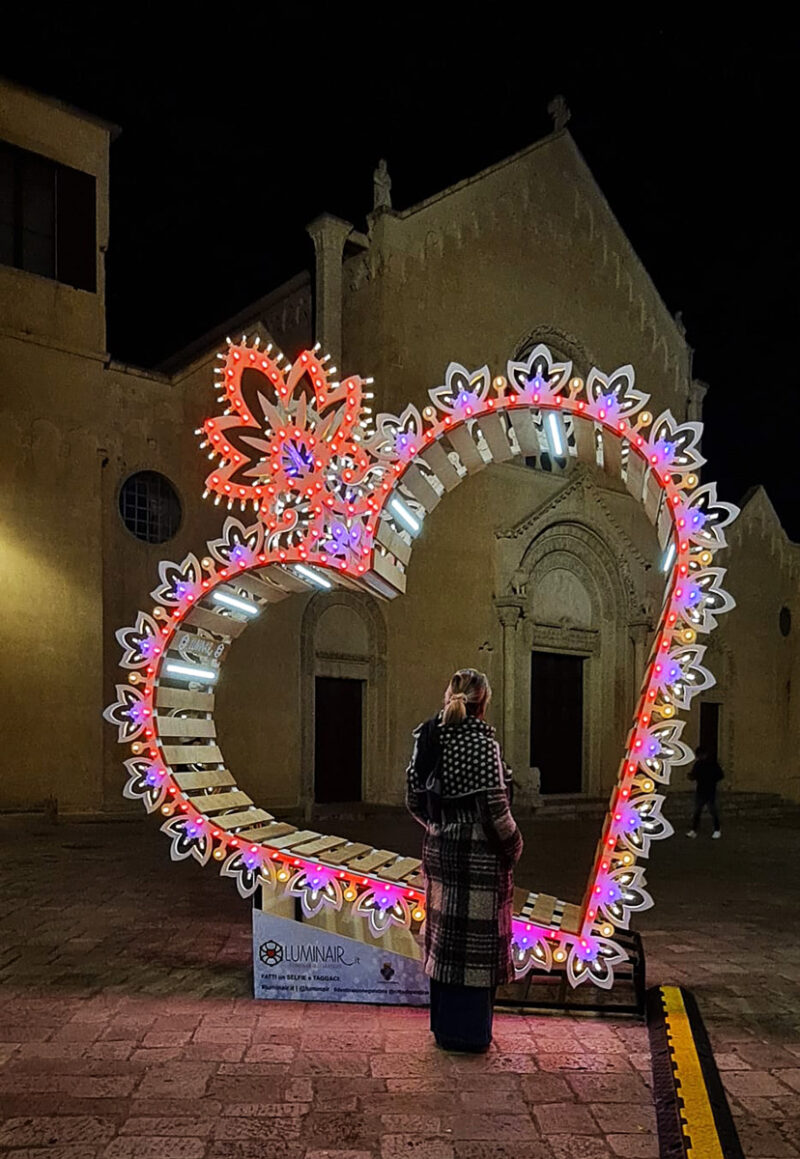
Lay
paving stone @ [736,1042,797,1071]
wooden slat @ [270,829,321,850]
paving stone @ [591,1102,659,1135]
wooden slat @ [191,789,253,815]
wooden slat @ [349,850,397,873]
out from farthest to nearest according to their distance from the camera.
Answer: wooden slat @ [191,789,253,815] < wooden slat @ [270,829,321,850] < wooden slat @ [349,850,397,873] < paving stone @ [736,1042,797,1071] < paving stone @ [591,1102,659,1135]

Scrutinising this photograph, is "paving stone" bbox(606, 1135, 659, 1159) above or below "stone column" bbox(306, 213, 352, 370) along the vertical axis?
below

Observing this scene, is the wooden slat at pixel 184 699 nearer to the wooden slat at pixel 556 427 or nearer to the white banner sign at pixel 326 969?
the white banner sign at pixel 326 969

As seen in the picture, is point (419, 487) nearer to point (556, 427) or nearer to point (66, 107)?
point (556, 427)

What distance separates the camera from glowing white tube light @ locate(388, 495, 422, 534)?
6.43 metres

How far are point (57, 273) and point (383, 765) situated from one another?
9870 millimetres

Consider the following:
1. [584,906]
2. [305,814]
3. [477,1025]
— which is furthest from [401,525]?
[305,814]

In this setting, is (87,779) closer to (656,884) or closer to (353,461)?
(656,884)

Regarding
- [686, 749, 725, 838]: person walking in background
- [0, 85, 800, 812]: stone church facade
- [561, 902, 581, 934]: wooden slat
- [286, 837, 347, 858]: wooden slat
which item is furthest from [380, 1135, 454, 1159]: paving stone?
[686, 749, 725, 838]: person walking in background

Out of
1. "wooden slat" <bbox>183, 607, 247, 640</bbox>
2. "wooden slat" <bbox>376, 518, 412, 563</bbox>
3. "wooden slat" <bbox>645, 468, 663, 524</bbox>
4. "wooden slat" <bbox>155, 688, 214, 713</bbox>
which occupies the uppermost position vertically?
"wooden slat" <bbox>645, 468, 663, 524</bbox>

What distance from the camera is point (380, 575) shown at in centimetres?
646

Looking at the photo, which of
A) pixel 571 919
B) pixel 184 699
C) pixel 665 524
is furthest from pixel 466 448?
pixel 571 919

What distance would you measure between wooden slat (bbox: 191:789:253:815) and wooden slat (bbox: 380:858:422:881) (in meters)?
1.25

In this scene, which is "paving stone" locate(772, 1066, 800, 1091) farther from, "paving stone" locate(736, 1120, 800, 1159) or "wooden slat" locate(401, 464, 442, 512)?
"wooden slat" locate(401, 464, 442, 512)

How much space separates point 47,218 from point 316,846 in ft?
39.5
